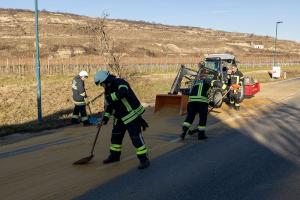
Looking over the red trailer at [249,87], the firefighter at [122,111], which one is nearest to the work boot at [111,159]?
the firefighter at [122,111]

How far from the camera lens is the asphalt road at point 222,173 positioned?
23.5 feet

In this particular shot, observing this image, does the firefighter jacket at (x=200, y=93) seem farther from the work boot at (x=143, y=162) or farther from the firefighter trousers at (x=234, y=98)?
the firefighter trousers at (x=234, y=98)

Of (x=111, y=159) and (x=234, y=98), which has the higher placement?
(x=234, y=98)

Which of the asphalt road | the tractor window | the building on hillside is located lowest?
the asphalt road

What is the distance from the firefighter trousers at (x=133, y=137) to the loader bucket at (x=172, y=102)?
7886mm

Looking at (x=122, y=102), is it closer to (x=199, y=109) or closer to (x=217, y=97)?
(x=199, y=109)

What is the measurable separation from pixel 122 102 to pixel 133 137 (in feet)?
2.35

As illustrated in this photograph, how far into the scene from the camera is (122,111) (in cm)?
898

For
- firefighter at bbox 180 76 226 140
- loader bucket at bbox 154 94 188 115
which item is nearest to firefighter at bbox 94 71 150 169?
firefighter at bbox 180 76 226 140

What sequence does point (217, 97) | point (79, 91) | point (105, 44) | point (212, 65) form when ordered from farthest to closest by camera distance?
point (105, 44), point (212, 65), point (217, 97), point (79, 91)

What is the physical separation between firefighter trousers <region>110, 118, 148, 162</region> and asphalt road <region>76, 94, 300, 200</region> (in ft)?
1.20

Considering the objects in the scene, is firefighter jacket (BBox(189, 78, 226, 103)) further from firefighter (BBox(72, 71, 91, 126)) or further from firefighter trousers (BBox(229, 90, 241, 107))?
firefighter trousers (BBox(229, 90, 241, 107))

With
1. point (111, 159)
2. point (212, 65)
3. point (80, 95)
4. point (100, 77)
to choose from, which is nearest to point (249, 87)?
point (212, 65)

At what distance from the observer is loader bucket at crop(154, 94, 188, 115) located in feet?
56.5
